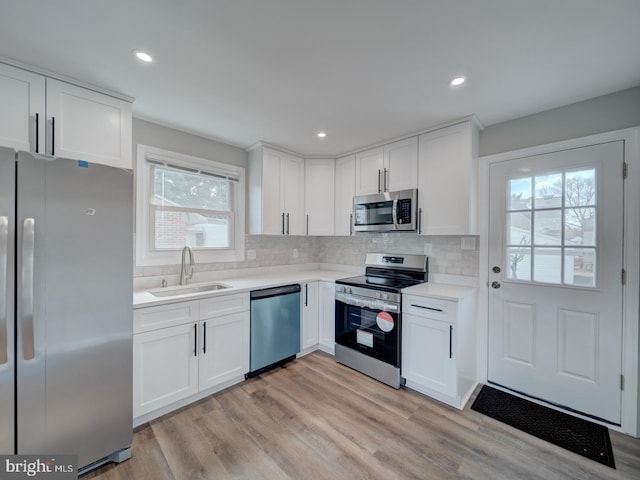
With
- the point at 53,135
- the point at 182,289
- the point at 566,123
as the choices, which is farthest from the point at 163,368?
the point at 566,123

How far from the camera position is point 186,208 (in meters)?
2.76

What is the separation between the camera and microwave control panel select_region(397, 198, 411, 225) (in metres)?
2.68

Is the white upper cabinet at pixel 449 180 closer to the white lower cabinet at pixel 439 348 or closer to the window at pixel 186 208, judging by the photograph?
the white lower cabinet at pixel 439 348

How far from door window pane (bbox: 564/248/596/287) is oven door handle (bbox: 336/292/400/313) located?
138 centimetres

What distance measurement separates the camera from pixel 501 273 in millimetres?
2449

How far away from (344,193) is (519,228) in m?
1.85

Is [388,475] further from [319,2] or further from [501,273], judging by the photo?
[319,2]

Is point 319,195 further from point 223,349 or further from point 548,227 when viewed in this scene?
point 548,227

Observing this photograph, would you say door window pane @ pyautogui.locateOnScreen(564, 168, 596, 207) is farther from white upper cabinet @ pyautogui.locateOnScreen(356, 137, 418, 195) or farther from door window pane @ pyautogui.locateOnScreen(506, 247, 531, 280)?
white upper cabinet @ pyautogui.locateOnScreen(356, 137, 418, 195)

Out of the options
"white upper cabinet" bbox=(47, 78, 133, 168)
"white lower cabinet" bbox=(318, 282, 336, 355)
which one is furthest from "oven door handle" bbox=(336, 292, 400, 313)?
"white upper cabinet" bbox=(47, 78, 133, 168)

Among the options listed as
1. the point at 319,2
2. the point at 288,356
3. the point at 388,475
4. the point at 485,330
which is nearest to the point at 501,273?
the point at 485,330

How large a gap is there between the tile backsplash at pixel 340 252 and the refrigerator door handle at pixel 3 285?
110 centimetres

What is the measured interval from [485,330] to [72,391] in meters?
3.19

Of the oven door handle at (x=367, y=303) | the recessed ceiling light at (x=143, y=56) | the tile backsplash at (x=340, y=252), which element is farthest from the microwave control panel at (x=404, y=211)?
the recessed ceiling light at (x=143, y=56)
